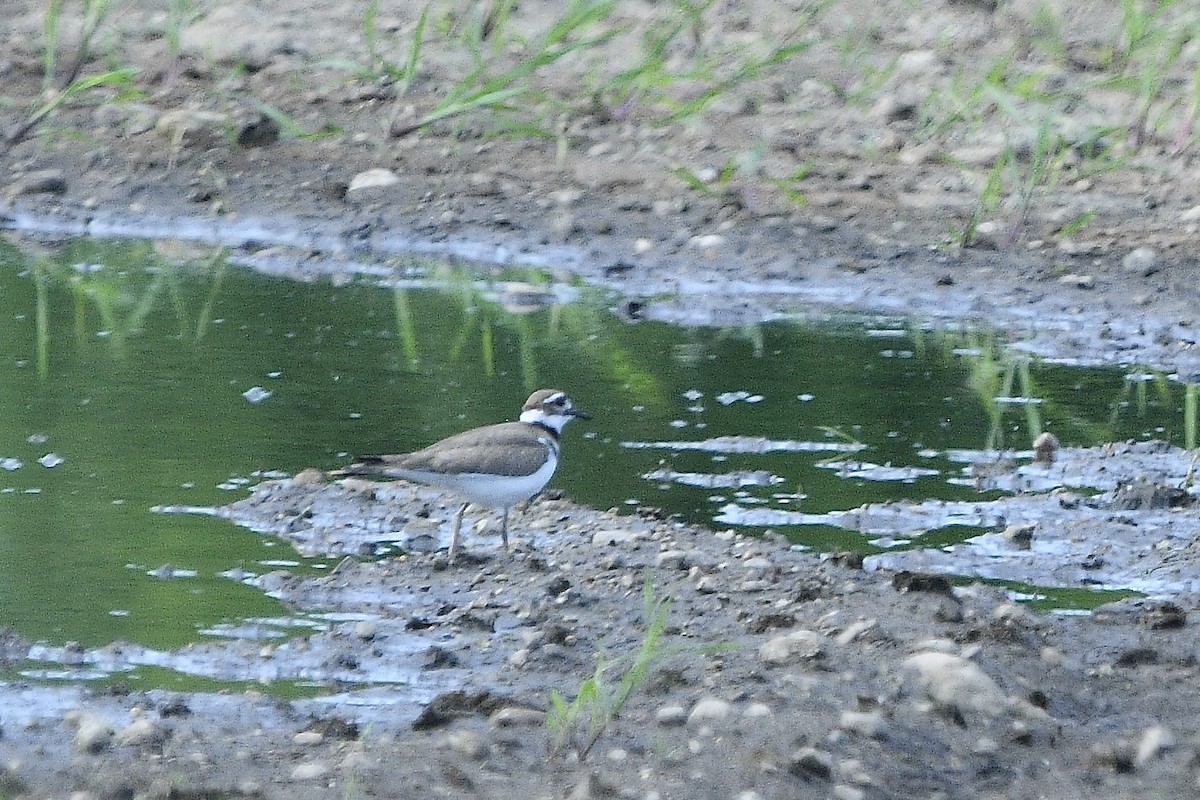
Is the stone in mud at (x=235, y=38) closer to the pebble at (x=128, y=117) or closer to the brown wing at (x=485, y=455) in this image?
the pebble at (x=128, y=117)

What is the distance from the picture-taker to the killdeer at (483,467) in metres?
6.68

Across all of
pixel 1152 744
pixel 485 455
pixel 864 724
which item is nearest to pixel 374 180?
pixel 485 455

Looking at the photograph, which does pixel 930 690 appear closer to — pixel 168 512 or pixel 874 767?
pixel 874 767

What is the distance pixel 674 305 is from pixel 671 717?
5939 millimetres

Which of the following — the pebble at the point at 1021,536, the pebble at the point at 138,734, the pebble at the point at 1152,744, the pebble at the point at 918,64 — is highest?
the pebble at the point at 918,64

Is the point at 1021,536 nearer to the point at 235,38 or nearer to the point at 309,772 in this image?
the point at 309,772

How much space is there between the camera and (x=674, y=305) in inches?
425

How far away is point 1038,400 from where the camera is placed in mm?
9055

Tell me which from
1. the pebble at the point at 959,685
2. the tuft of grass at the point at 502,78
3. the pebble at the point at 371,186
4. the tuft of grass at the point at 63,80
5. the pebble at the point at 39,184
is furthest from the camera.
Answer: the pebble at the point at 39,184

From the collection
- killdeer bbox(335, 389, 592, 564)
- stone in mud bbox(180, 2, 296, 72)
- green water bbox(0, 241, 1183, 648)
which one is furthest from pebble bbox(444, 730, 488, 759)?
stone in mud bbox(180, 2, 296, 72)

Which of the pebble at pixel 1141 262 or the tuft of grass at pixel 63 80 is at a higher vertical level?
the tuft of grass at pixel 63 80

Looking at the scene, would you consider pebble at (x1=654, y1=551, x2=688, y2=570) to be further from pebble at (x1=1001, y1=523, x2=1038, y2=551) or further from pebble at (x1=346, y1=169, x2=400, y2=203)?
pebble at (x1=346, y1=169, x2=400, y2=203)

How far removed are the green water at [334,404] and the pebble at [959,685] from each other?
5.64 feet

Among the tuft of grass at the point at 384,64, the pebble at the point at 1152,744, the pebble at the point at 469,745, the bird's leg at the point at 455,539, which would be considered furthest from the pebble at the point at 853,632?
the tuft of grass at the point at 384,64
